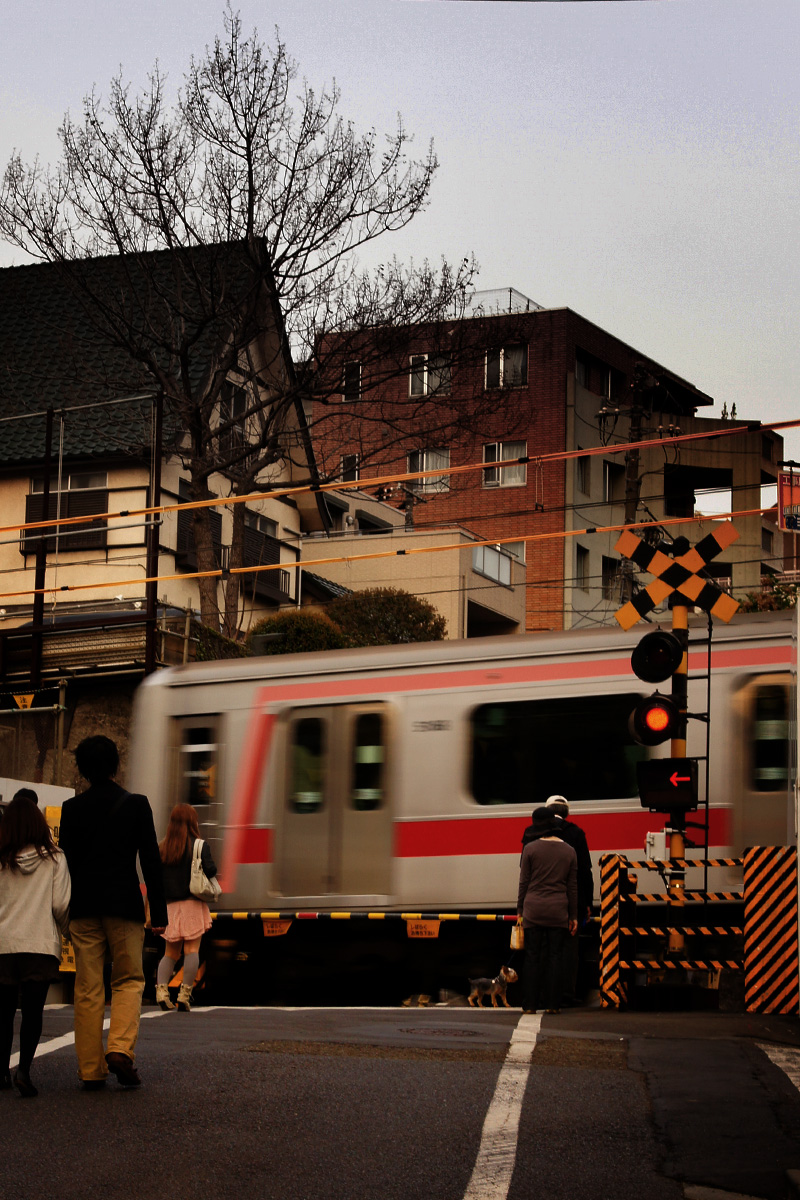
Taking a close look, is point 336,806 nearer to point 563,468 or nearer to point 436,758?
point 436,758

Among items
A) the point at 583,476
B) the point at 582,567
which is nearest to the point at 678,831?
the point at 582,567

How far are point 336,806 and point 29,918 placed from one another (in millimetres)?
7591

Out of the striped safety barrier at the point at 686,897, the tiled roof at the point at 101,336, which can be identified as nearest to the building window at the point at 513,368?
the tiled roof at the point at 101,336

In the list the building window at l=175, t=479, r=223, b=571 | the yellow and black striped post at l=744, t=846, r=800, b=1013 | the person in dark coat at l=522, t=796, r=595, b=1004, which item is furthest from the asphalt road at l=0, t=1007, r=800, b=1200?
the building window at l=175, t=479, r=223, b=571

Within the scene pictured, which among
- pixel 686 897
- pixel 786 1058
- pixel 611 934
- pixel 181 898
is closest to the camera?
pixel 786 1058

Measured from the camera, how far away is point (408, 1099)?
757 centimetres

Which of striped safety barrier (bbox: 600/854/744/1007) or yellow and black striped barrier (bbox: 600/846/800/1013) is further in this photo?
striped safety barrier (bbox: 600/854/744/1007)

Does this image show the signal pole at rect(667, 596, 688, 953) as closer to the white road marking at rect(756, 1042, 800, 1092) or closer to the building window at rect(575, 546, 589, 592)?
the white road marking at rect(756, 1042, 800, 1092)

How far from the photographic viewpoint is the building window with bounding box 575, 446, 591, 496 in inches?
1986

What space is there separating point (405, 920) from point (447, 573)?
1098 inches

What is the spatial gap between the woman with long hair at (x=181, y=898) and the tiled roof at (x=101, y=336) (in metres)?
14.3

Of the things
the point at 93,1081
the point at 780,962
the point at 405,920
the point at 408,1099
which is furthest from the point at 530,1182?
the point at 405,920

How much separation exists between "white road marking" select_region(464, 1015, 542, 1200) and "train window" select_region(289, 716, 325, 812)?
241 inches

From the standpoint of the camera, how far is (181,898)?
13.0 metres
